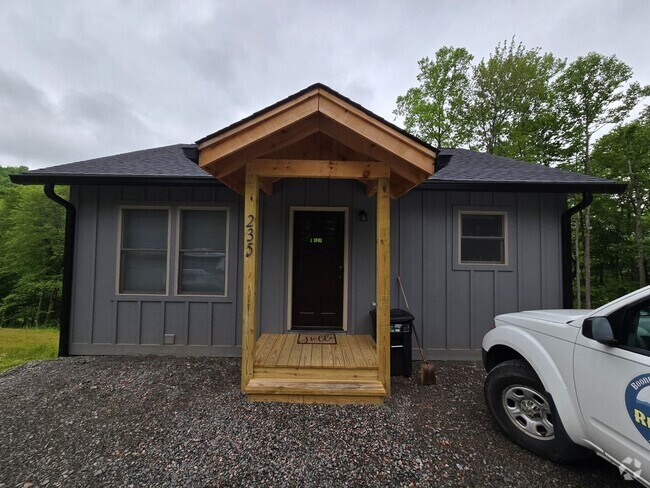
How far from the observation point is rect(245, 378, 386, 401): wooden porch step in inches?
103

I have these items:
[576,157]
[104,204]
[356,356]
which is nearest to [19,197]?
[104,204]

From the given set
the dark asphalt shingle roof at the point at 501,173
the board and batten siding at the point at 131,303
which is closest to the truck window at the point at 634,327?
the dark asphalt shingle roof at the point at 501,173

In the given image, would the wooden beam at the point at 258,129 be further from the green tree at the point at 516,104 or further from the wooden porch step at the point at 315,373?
the green tree at the point at 516,104

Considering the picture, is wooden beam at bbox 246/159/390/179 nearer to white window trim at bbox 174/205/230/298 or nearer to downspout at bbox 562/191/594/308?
white window trim at bbox 174/205/230/298

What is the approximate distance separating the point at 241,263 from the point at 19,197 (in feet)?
68.0

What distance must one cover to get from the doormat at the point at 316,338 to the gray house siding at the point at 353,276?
1.07ft

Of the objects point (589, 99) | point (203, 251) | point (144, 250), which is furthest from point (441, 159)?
point (589, 99)

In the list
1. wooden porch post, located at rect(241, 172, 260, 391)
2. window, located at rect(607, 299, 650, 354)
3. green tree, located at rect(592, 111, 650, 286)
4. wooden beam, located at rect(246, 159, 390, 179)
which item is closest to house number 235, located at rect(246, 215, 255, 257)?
wooden porch post, located at rect(241, 172, 260, 391)

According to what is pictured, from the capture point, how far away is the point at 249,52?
36.2 feet

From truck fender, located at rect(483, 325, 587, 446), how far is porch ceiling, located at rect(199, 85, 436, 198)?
5.47ft

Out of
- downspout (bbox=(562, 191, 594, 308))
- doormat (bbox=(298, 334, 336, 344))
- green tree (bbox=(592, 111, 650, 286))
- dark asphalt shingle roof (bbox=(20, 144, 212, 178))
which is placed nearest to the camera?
doormat (bbox=(298, 334, 336, 344))

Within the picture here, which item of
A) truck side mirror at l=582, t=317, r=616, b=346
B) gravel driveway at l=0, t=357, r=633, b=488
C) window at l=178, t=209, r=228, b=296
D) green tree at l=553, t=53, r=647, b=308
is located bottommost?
gravel driveway at l=0, t=357, r=633, b=488

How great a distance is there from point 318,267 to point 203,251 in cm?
180

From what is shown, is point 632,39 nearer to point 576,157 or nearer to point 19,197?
point 576,157
